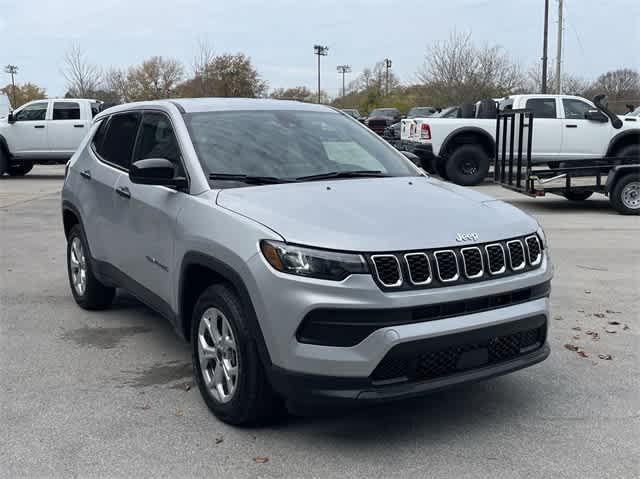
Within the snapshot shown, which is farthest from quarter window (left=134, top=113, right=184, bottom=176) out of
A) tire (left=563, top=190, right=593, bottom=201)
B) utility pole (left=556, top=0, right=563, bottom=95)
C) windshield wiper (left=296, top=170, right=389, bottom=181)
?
utility pole (left=556, top=0, right=563, bottom=95)

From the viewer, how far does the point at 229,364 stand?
12.8 ft

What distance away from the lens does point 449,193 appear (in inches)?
169

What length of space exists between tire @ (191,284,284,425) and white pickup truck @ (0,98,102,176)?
16786 mm

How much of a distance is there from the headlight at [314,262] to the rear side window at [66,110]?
17902 mm

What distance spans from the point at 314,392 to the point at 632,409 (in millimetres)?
1966

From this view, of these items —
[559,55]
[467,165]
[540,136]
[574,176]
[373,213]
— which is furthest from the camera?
[559,55]

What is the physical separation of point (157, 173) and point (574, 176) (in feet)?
32.3

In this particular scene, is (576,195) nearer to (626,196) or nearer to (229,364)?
(626,196)

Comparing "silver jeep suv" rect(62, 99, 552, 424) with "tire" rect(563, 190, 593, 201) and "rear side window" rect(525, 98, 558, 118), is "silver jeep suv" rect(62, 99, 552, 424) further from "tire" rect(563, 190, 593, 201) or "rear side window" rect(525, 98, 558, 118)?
"rear side window" rect(525, 98, 558, 118)

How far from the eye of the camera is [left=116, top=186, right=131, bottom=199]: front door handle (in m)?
5.04

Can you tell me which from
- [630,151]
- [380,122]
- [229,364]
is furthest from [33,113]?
[229,364]

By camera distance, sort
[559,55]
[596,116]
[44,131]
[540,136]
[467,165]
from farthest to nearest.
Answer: [559,55] < [44,131] < [467,165] < [540,136] < [596,116]

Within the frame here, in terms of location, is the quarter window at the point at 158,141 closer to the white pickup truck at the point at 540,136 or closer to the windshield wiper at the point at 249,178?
the windshield wiper at the point at 249,178

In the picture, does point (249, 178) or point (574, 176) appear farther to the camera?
point (574, 176)
